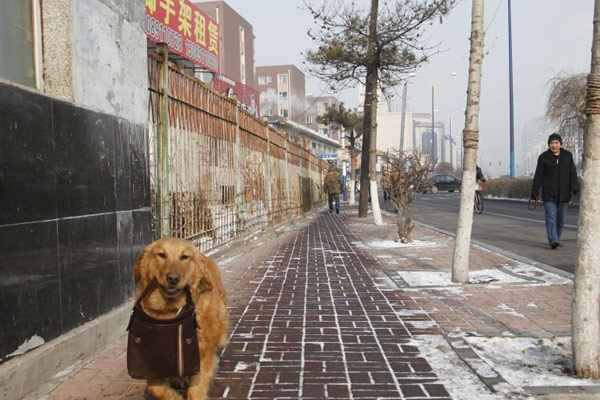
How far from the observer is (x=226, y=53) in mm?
62062

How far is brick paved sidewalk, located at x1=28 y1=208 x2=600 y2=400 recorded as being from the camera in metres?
Answer: 3.51

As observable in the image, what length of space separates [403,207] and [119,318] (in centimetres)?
734

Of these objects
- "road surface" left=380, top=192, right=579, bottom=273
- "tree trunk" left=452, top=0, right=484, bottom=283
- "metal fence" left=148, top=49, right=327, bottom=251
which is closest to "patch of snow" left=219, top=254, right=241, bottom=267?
→ "metal fence" left=148, top=49, right=327, bottom=251

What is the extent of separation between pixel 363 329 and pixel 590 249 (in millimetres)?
2024

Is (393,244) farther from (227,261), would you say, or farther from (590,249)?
(590,249)

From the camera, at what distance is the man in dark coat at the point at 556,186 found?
9.70 metres

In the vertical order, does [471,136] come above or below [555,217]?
above

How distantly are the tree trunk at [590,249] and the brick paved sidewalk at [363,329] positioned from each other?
17.4 inches

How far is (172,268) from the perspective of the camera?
2.96m

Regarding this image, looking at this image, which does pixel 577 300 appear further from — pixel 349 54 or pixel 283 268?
pixel 349 54

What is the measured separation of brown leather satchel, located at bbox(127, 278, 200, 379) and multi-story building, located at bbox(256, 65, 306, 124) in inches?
3572

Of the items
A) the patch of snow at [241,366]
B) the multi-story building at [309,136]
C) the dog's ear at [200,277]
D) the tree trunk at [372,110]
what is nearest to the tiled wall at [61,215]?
the dog's ear at [200,277]

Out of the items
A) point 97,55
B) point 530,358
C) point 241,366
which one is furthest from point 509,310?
point 97,55

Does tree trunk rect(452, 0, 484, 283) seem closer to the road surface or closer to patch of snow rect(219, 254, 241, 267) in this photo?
the road surface
